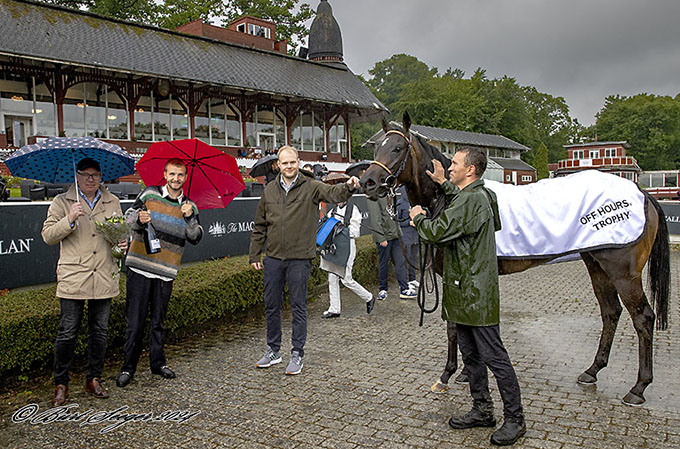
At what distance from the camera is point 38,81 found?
69.1ft

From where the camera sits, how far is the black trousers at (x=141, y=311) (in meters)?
4.84

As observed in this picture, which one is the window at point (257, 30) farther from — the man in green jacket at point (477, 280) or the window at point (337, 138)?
the man in green jacket at point (477, 280)

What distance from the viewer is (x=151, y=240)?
15.5 feet

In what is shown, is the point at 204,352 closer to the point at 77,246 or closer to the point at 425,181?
the point at 77,246

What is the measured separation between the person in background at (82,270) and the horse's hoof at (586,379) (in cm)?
434

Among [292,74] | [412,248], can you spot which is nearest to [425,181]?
[412,248]

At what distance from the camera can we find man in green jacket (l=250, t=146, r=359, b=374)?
5.08 m

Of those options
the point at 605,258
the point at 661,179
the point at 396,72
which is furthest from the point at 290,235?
the point at 396,72

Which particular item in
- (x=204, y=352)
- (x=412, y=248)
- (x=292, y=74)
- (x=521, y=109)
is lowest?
(x=204, y=352)

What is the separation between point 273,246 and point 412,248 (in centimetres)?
459

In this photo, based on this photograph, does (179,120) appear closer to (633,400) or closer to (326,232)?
(326,232)

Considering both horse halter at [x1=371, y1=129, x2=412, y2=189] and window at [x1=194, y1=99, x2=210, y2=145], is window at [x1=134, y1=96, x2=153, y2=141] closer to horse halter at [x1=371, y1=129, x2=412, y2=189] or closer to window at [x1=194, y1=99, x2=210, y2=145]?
window at [x1=194, y1=99, x2=210, y2=145]

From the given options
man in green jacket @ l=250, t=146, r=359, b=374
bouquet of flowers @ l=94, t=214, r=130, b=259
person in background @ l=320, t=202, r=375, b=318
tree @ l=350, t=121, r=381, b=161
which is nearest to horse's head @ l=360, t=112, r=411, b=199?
man in green jacket @ l=250, t=146, r=359, b=374

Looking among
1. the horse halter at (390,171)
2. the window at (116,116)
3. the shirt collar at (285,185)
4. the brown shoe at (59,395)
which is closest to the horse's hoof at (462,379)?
the horse halter at (390,171)
